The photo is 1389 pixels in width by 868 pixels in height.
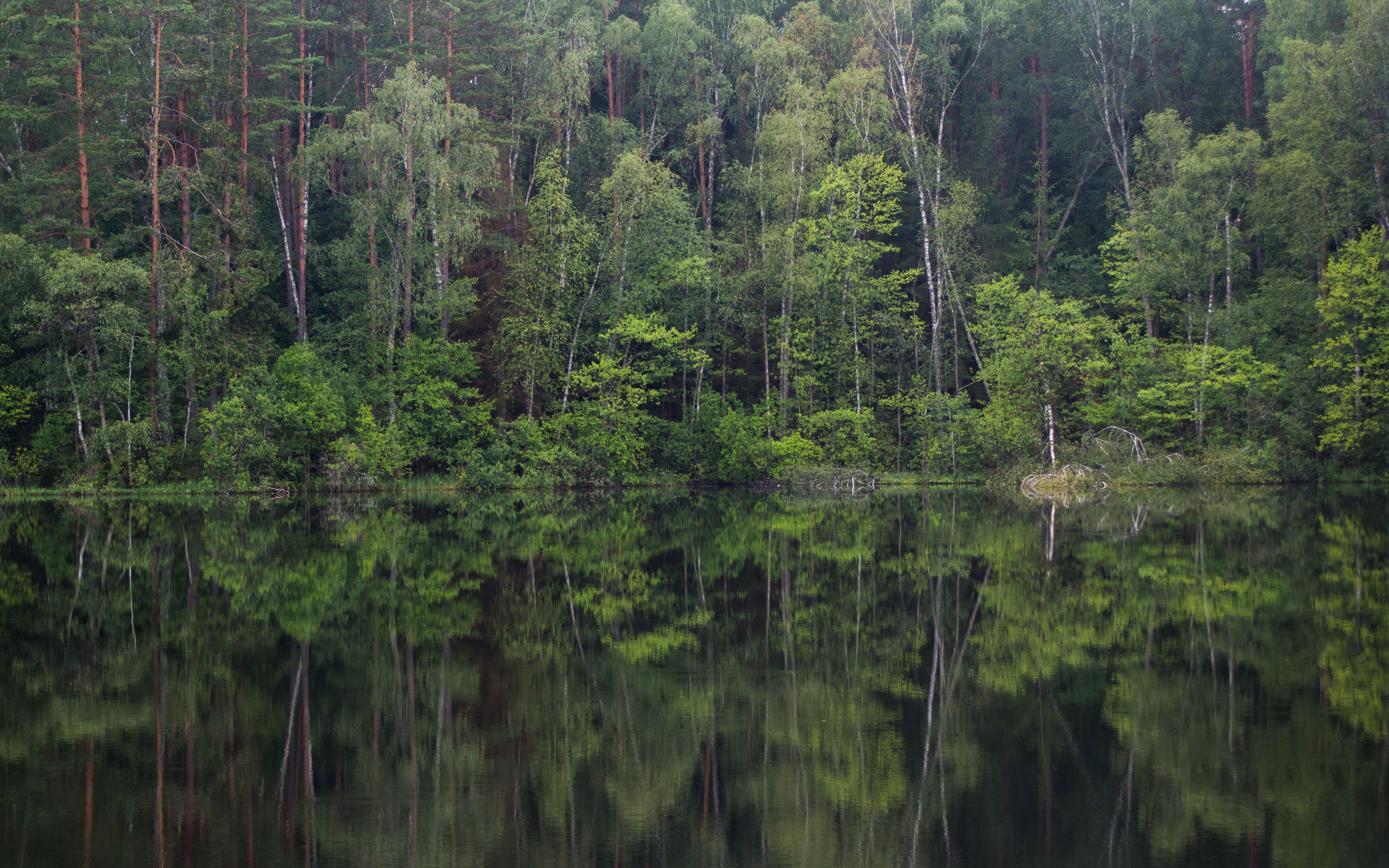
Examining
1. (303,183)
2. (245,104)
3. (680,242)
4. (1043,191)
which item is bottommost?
(680,242)

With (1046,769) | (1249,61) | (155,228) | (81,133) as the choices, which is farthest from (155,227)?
(1249,61)

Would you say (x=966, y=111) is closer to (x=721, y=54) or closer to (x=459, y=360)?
(x=721, y=54)

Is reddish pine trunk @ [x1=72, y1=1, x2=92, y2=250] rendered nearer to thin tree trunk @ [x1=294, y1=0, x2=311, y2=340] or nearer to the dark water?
thin tree trunk @ [x1=294, y1=0, x2=311, y2=340]

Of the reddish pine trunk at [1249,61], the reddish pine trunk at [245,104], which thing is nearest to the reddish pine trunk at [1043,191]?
the reddish pine trunk at [1249,61]

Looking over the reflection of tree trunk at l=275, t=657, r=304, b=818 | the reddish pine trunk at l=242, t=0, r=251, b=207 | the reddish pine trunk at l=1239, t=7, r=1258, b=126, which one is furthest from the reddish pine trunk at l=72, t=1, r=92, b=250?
the reddish pine trunk at l=1239, t=7, r=1258, b=126

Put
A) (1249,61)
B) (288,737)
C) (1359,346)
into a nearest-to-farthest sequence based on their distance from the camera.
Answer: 1. (288,737)
2. (1359,346)
3. (1249,61)

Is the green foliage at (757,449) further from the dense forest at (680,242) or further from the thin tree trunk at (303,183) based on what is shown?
the thin tree trunk at (303,183)

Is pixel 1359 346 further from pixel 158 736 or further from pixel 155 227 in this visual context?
pixel 158 736

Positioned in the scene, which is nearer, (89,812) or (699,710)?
(89,812)

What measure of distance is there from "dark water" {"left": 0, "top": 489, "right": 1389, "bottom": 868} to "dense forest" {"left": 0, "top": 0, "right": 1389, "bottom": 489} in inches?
885

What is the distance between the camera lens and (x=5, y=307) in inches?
1452

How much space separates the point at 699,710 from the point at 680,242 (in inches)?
1496

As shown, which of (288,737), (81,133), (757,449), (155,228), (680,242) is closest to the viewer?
(288,737)

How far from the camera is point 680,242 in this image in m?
44.9
